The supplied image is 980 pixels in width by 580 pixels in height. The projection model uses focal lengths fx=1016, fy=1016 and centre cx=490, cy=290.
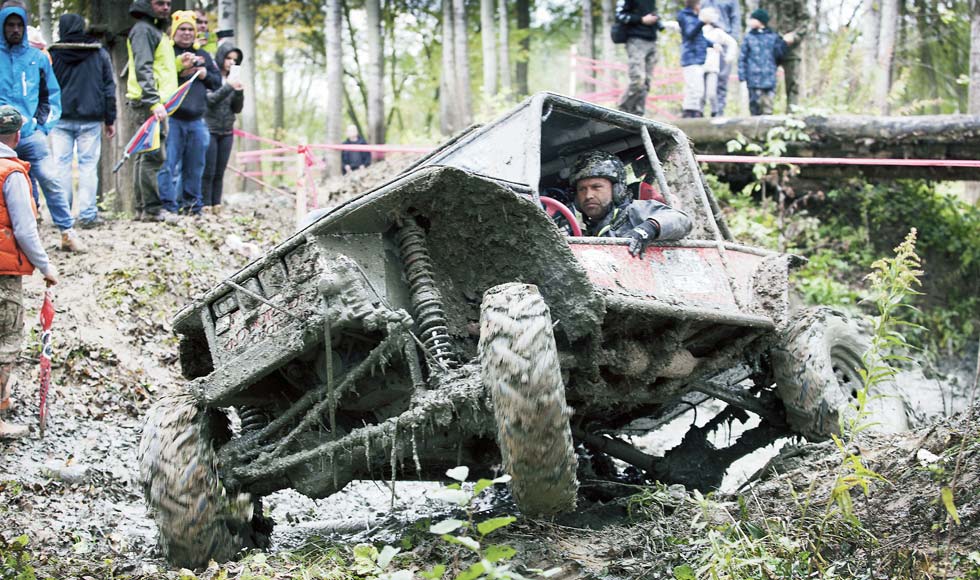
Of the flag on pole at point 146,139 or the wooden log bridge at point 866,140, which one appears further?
the wooden log bridge at point 866,140

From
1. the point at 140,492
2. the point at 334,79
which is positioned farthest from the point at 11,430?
the point at 334,79

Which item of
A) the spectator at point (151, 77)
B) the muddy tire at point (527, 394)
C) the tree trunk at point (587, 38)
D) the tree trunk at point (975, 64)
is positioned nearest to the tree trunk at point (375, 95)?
the tree trunk at point (587, 38)

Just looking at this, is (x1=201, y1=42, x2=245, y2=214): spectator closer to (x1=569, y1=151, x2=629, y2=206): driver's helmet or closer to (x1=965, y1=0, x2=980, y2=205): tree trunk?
(x1=569, y1=151, x2=629, y2=206): driver's helmet

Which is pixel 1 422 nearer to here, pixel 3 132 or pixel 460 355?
pixel 3 132

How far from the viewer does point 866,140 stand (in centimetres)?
1081

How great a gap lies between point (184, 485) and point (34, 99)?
514 cm

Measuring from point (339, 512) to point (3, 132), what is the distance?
10.1ft

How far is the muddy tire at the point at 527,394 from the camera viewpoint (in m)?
3.66

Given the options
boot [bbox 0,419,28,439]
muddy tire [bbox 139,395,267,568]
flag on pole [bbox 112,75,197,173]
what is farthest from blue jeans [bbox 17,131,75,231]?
muddy tire [bbox 139,395,267,568]

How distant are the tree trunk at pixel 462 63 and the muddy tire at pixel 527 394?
1445 centimetres

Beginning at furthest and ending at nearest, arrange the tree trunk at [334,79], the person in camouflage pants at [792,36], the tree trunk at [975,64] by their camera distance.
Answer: the tree trunk at [334,79] → the tree trunk at [975,64] → the person in camouflage pants at [792,36]

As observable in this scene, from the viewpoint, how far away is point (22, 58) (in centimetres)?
804

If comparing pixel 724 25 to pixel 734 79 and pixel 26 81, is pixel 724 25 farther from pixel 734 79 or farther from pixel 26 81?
pixel 26 81

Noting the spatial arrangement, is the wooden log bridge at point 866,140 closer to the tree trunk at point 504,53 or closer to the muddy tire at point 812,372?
the muddy tire at point 812,372
